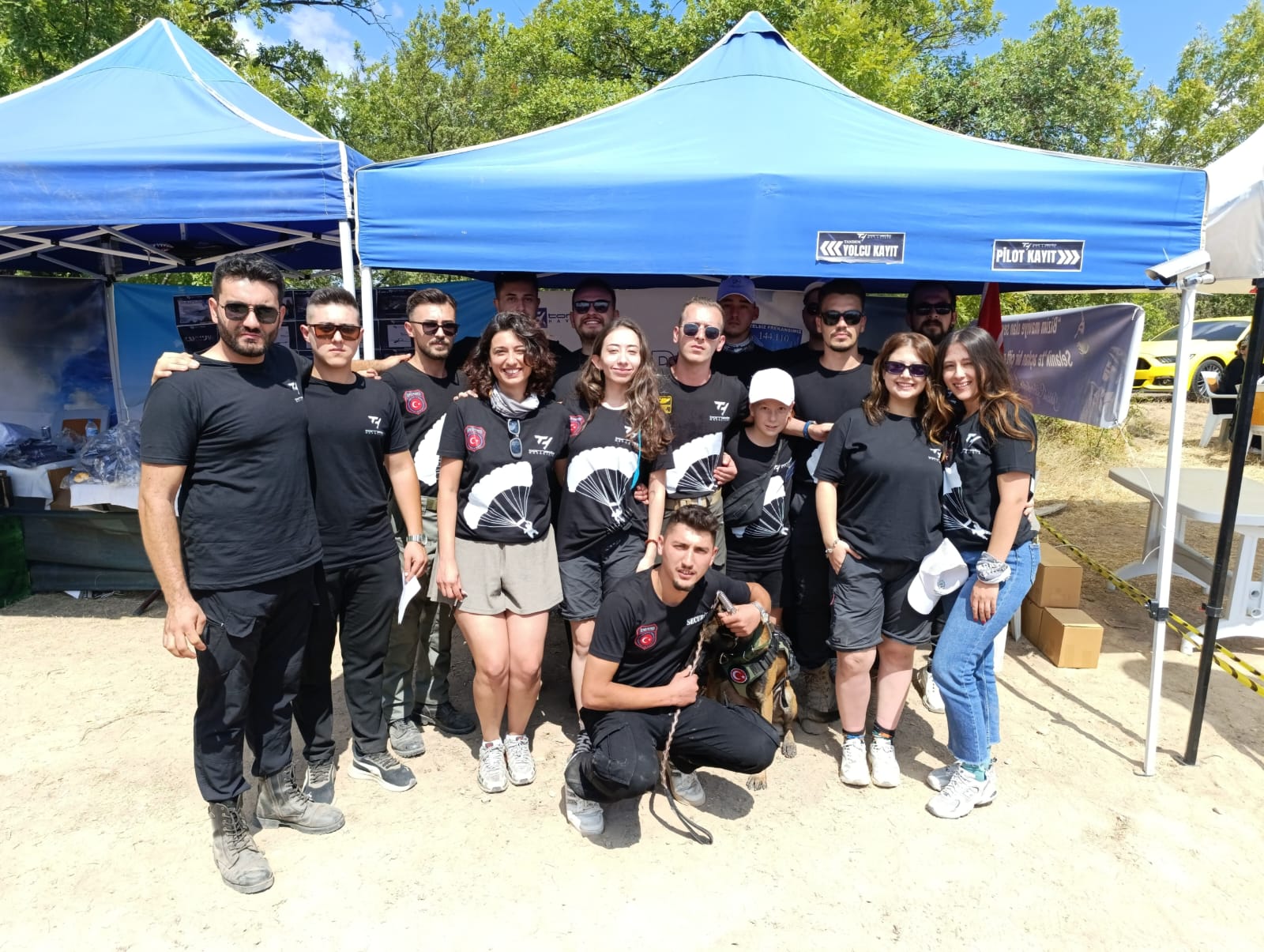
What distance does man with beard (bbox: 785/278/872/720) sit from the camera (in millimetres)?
3098

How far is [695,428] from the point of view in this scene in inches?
117

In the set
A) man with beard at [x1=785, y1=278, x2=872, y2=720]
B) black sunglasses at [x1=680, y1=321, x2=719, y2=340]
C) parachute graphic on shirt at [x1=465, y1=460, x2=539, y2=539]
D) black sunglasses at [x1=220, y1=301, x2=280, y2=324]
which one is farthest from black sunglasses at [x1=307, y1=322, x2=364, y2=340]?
man with beard at [x1=785, y1=278, x2=872, y2=720]

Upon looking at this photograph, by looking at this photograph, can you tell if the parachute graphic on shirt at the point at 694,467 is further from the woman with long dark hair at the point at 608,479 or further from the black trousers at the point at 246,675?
the black trousers at the point at 246,675

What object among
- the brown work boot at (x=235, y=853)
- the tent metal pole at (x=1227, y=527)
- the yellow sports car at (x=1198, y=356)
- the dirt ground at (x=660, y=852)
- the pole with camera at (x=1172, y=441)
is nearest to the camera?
the dirt ground at (x=660, y=852)

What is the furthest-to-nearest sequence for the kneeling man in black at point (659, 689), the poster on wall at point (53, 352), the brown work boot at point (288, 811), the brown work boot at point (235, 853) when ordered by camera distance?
the poster on wall at point (53, 352)
the brown work boot at point (288, 811)
the kneeling man in black at point (659, 689)
the brown work boot at point (235, 853)

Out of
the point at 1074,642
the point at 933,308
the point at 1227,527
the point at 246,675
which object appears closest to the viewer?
the point at 246,675

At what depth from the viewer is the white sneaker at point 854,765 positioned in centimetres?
293

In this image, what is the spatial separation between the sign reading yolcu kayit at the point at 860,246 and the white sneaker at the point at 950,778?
6.44 ft

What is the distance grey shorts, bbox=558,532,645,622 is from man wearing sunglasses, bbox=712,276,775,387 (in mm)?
1025

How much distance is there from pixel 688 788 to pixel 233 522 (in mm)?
1851

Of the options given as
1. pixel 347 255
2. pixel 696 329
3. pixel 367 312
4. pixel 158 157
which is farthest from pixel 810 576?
pixel 158 157

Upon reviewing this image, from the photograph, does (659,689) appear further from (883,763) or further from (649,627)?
(883,763)

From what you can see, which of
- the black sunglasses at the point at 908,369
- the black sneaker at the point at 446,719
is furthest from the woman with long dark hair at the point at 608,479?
the black sunglasses at the point at 908,369

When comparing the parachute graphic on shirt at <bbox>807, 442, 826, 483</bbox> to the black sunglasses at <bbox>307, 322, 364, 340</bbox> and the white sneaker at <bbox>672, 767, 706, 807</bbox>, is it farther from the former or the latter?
the black sunglasses at <bbox>307, 322, 364, 340</bbox>
